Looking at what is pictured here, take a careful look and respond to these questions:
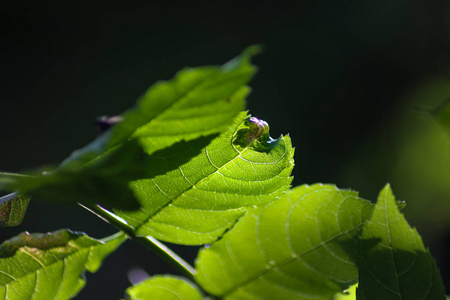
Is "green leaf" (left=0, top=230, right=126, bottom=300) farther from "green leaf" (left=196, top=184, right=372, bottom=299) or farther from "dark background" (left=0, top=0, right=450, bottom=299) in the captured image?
"dark background" (left=0, top=0, right=450, bottom=299)

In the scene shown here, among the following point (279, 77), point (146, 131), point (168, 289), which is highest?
point (146, 131)

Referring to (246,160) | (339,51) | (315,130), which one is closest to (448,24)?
(339,51)

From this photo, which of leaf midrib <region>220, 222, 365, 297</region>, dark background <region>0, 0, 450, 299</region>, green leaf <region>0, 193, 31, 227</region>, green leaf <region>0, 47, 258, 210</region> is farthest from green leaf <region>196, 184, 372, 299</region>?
dark background <region>0, 0, 450, 299</region>

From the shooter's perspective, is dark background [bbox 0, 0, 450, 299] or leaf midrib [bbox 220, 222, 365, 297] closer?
leaf midrib [bbox 220, 222, 365, 297]

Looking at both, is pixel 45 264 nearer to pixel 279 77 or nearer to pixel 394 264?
pixel 394 264

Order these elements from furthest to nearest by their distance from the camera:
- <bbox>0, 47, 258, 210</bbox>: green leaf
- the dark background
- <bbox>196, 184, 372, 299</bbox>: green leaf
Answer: the dark background, <bbox>196, 184, 372, 299</bbox>: green leaf, <bbox>0, 47, 258, 210</bbox>: green leaf

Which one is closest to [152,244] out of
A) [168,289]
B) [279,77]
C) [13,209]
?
[168,289]

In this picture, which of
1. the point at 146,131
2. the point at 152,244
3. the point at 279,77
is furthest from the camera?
the point at 279,77
